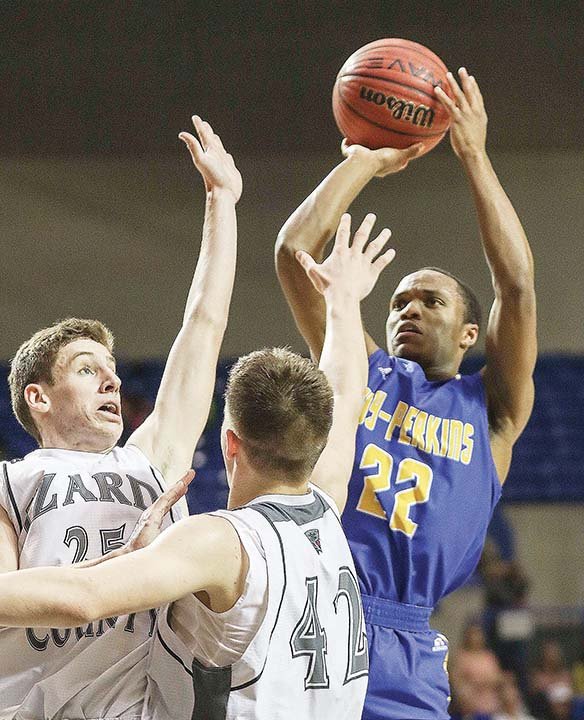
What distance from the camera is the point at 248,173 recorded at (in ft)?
30.4

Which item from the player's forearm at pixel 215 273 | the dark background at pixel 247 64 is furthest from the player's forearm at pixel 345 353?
the dark background at pixel 247 64

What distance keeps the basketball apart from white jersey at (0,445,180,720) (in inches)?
64.1

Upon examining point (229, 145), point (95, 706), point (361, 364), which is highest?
point (229, 145)

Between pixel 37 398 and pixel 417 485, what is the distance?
124 centimetres

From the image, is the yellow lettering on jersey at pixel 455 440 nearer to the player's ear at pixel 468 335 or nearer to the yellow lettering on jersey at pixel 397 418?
the yellow lettering on jersey at pixel 397 418

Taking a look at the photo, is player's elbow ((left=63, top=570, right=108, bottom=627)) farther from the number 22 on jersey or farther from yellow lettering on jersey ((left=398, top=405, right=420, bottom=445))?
yellow lettering on jersey ((left=398, top=405, right=420, bottom=445))

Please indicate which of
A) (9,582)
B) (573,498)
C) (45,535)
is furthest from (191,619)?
(573,498)

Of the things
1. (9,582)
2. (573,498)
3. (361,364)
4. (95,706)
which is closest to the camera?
(9,582)

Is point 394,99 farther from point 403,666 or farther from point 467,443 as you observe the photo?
point 403,666

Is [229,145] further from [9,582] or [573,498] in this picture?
[9,582]

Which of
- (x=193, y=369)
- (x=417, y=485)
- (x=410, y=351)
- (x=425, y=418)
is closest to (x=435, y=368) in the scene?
(x=410, y=351)

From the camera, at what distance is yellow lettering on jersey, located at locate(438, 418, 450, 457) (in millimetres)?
3605

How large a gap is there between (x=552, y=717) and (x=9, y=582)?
8834 millimetres

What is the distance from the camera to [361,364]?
3023 mm
